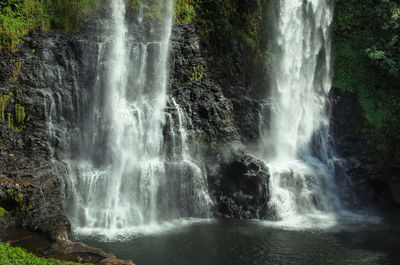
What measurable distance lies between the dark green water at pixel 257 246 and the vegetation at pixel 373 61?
7495mm

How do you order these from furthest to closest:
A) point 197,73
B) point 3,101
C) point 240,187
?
point 197,73
point 240,187
point 3,101

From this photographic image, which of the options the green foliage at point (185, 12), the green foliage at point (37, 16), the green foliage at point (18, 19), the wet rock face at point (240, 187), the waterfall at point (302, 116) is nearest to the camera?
the green foliage at point (18, 19)

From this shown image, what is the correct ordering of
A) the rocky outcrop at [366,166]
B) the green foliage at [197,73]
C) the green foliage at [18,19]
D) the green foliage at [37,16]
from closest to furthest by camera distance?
1. the green foliage at [18,19]
2. the green foliage at [37,16]
3. the green foliage at [197,73]
4. the rocky outcrop at [366,166]

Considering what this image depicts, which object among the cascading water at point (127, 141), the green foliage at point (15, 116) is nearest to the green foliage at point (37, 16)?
the cascading water at point (127, 141)

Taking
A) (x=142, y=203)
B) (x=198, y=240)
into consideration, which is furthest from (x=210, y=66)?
(x=198, y=240)

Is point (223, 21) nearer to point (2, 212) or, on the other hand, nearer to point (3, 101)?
point (3, 101)

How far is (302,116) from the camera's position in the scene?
79.0 feet

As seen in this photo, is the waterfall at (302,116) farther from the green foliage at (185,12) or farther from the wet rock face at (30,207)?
the wet rock face at (30,207)

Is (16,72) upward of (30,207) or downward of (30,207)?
upward

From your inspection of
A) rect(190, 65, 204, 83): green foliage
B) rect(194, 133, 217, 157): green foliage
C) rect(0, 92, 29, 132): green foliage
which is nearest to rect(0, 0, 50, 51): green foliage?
rect(0, 92, 29, 132): green foliage

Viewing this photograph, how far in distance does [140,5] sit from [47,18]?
5.08m

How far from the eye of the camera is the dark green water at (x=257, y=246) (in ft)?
44.1

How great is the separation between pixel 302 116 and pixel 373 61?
17.9 feet

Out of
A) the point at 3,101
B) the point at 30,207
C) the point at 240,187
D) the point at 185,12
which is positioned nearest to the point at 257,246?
the point at 240,187
